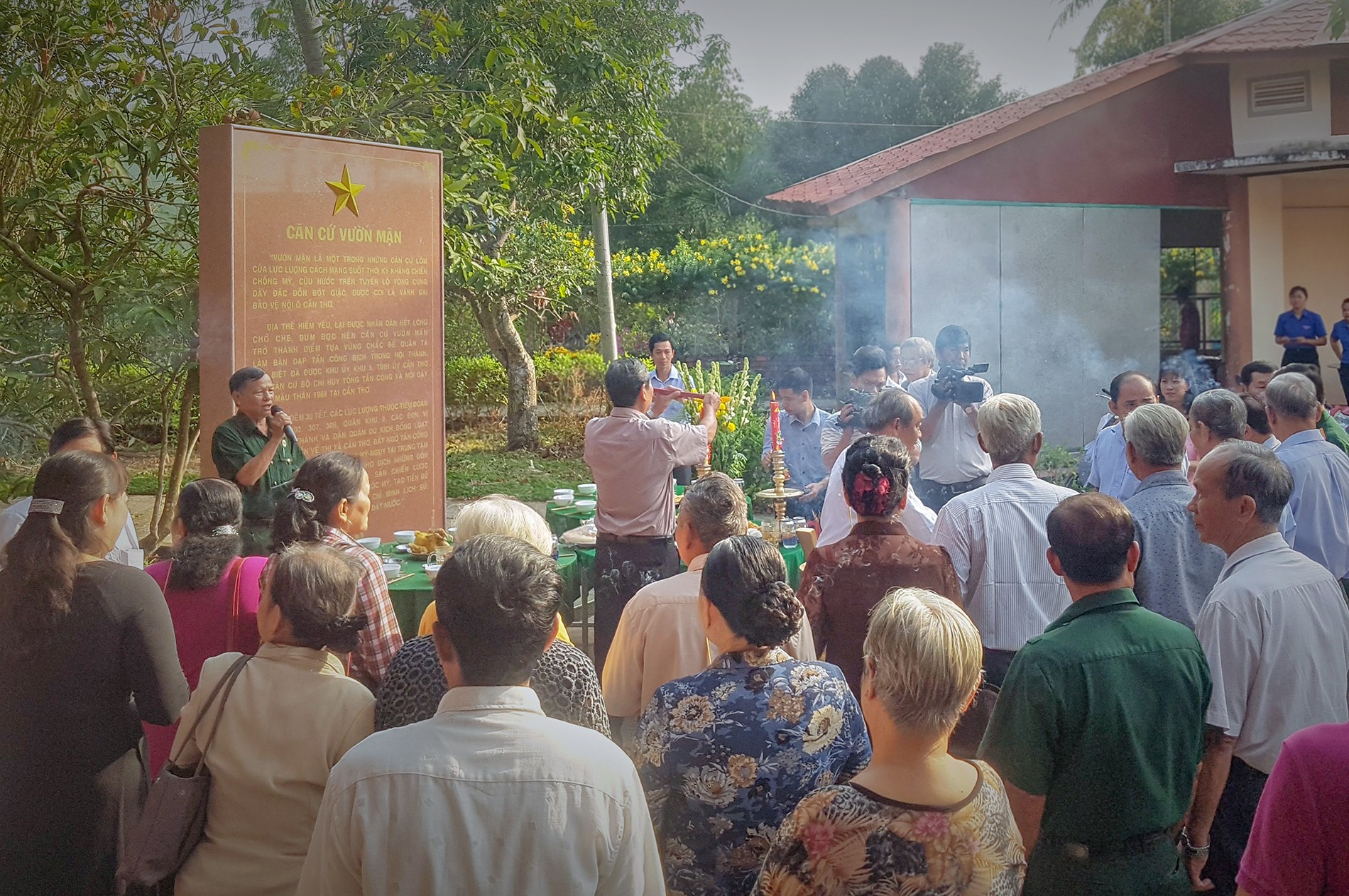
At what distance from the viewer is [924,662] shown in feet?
6.94

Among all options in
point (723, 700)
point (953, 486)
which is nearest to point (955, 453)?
point (953, 486)

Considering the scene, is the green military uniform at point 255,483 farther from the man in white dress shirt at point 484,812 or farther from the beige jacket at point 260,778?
the man in white dress shirt at point 484,812

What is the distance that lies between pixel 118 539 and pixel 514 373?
12.4m

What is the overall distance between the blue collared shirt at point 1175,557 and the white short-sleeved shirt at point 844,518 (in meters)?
0.76

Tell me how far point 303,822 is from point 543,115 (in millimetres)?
6857

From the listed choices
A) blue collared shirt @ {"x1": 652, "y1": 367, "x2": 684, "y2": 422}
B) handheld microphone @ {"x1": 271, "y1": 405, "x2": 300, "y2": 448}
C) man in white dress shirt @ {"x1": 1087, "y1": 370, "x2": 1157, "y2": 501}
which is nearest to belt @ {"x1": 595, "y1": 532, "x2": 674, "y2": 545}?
handheld microphone @ {"x1": 271, "y1": 405, "x2": 300, "y2": 448}

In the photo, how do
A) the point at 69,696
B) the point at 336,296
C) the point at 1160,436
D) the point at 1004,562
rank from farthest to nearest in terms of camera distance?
the point at 336,296, the point at 1160,436, the point at 1004,562, the point at 69,696

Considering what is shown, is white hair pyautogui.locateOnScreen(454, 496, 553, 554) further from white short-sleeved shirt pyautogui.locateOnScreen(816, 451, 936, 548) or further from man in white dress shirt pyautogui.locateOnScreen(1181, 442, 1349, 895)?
man in white dress shirt pyautogui.locateOnScreen(1181, 442, 1349, 895)

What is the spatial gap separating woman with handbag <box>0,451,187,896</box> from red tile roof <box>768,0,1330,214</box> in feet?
33.4

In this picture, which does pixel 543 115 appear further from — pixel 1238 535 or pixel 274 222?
pixel 1238 535

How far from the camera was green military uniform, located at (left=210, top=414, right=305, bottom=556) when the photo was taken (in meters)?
5.32

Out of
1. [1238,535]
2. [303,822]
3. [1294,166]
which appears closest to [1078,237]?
[1294,166]

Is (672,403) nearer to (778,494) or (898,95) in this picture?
(778,494)

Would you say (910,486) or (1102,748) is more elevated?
(910,486)
